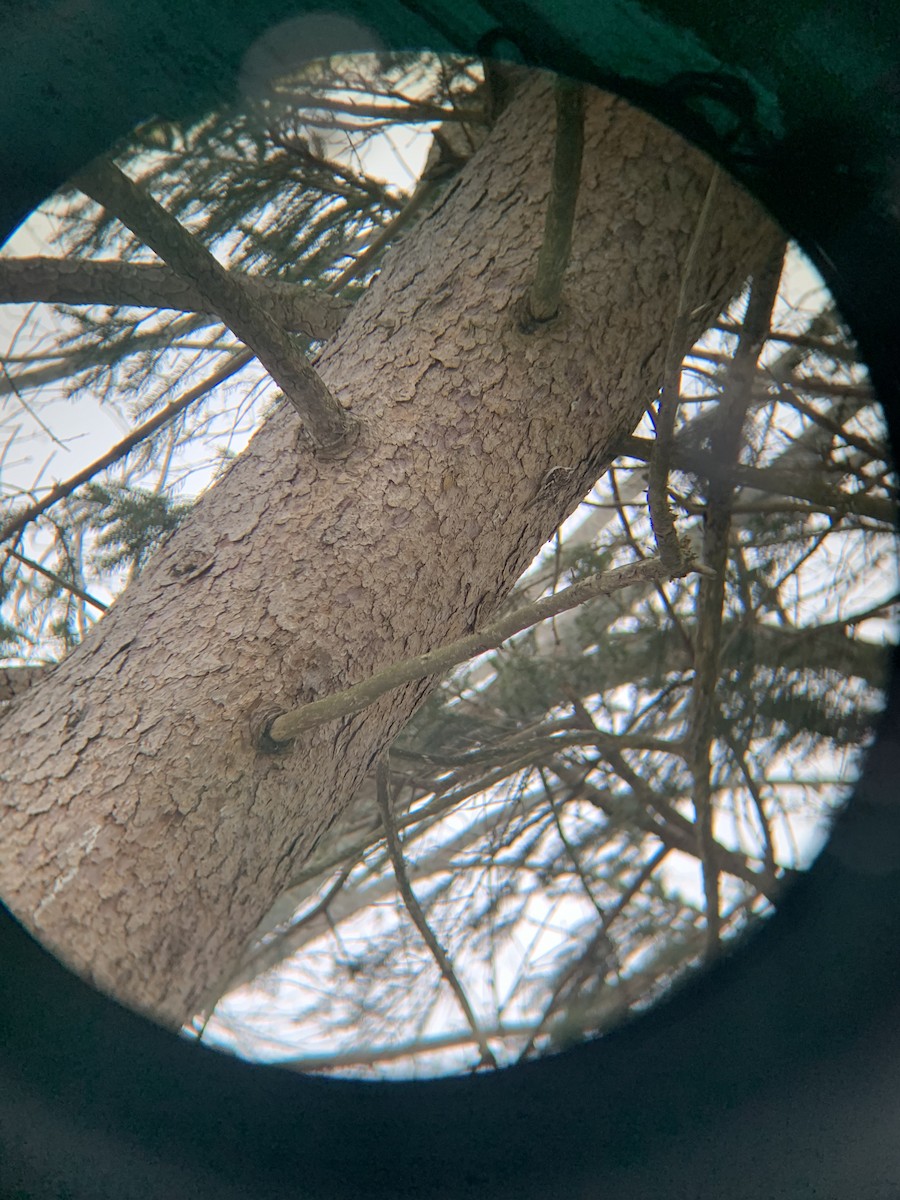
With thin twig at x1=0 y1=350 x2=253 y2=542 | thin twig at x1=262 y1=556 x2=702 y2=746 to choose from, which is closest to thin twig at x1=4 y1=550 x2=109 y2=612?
thin twig at x1=0 y1=350 x2=253 y2=542

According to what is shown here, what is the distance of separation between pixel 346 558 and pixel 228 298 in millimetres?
253

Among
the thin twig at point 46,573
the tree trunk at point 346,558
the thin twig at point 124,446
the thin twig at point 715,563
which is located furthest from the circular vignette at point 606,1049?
the thin twig at point 46,573

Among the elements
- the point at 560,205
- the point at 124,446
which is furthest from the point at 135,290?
the point at 560,205

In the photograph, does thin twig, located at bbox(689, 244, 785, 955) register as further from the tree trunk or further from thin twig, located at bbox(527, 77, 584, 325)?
thin twig, located at bbox(527, 77, 584, 325)

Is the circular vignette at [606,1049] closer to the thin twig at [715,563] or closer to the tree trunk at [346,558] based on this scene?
the tree trunk at [346,558]

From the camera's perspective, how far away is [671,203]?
103 centimetres

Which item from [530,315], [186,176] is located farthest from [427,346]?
[186,176]

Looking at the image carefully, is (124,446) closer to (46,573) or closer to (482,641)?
(46,573)

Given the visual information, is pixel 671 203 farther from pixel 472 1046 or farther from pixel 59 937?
pixel 472 1046

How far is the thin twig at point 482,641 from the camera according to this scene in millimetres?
587

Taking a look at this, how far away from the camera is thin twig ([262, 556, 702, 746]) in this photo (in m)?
0.59

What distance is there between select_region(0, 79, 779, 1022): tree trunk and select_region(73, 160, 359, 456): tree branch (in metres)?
0.05

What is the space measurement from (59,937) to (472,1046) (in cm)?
105

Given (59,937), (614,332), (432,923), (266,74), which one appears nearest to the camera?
(59,937)
